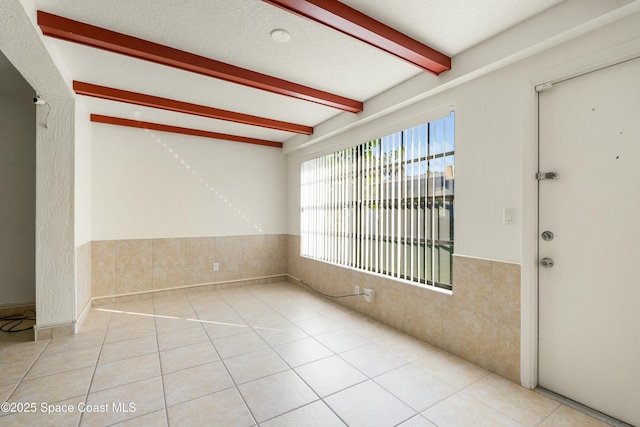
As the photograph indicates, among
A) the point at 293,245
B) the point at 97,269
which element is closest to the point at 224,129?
the point at 293,245

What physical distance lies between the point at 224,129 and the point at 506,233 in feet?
12.8

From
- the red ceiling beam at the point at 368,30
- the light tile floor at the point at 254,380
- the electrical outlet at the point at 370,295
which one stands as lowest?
the light tile floor at the point at 254,380

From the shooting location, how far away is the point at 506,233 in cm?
225

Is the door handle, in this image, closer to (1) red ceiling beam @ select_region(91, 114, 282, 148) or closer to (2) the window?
(2) the window

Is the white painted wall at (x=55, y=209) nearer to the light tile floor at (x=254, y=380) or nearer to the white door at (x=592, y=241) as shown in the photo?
the light tile floor at (x=254, y=380)

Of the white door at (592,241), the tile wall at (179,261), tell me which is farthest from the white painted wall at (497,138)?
the tile wall at (179,261)

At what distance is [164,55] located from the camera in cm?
231

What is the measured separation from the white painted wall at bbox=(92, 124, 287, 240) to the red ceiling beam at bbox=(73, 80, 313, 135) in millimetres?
1149

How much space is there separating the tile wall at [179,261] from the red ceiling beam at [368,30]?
3769mm

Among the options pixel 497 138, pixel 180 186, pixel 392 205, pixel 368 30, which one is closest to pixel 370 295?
pixel 392 205

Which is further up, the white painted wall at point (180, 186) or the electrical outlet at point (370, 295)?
the white painted wall at point (180, 186)

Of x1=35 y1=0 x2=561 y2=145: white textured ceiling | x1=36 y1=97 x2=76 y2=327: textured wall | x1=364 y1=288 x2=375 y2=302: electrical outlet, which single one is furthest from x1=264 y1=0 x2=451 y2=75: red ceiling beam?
x1=36 y1=97 x2=76 y2=327: textured wall

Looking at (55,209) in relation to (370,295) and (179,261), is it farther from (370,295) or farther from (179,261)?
(370,295)

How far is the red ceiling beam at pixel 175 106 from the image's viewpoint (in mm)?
2994
